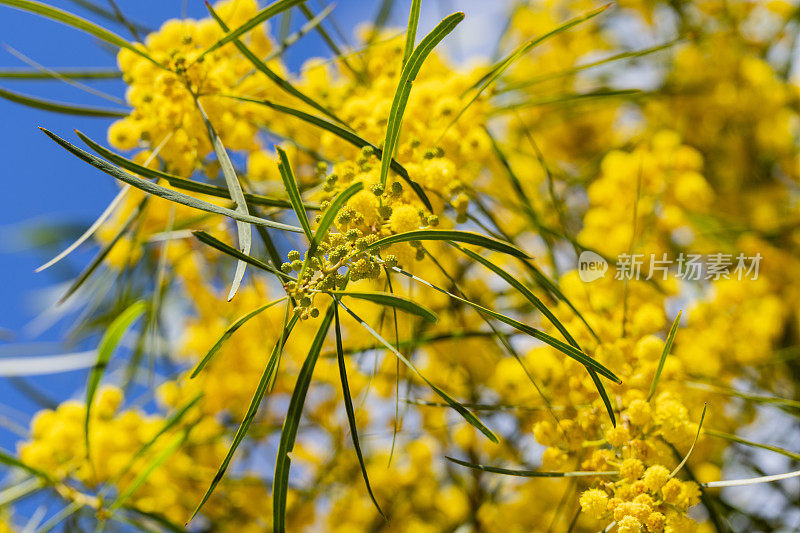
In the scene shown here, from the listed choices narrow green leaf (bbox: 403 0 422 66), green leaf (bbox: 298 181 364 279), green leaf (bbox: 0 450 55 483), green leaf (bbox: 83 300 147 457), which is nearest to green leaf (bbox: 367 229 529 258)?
green leaf (bbox: 298 181 364 279)

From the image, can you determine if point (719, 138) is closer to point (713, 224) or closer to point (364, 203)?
point (713, 224)

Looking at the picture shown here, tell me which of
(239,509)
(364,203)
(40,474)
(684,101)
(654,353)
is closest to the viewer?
(364,203)

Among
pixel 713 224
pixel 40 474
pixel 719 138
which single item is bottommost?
pixel 40 474

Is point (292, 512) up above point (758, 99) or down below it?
below

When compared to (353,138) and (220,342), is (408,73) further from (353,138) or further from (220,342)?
(220,342)

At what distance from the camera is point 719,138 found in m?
1.72

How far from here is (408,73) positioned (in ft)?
1.81

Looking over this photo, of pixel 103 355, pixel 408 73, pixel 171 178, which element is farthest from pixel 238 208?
pixel 103 355

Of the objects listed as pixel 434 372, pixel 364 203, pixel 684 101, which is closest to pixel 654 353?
pixel 364 203

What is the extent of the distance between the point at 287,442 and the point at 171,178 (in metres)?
0.24

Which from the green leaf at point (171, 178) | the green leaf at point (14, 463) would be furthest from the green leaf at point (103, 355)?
the green leaf at point (171, 178)

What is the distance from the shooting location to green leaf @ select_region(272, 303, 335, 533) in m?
0.56

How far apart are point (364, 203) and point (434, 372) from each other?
840 millimetres

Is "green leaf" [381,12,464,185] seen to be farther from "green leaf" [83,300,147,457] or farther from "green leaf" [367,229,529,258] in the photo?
"green leaf" [83,300,147,457]
